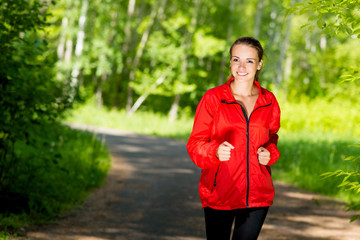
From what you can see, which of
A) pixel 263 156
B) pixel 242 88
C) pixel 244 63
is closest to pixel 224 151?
pixel 263 156

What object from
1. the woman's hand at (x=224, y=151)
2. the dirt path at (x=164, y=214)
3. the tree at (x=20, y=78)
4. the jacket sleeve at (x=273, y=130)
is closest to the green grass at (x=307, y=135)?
the dirt path at (x=164, y=214)

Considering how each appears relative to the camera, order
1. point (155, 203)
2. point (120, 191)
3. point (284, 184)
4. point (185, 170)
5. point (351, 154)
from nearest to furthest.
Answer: point (351, 154) → point (155, 203) → point (120, 191) → point (284, 184) → point (185, 170)

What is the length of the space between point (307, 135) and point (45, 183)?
986cm

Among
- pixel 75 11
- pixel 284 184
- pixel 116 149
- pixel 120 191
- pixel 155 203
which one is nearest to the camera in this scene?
pixel 155 203

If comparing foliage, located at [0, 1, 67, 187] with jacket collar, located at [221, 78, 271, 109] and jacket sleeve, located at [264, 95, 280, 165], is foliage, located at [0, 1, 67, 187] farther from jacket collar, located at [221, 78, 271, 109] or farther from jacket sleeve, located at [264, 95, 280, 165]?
jacket sleeve, located at [264, 95, 280, 165]

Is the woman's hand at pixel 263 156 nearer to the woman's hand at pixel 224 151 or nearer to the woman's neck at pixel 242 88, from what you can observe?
the woman's hand at pixel 224 151

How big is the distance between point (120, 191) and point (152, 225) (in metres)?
2.56

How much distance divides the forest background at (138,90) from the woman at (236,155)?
10.0 inches

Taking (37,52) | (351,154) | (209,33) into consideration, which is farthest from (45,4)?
(209,33)

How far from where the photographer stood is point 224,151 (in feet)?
10.0

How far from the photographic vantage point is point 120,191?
967cm

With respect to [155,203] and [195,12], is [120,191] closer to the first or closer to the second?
[155,203]

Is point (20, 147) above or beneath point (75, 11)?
beneath

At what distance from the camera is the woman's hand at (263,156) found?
3.23 metres
